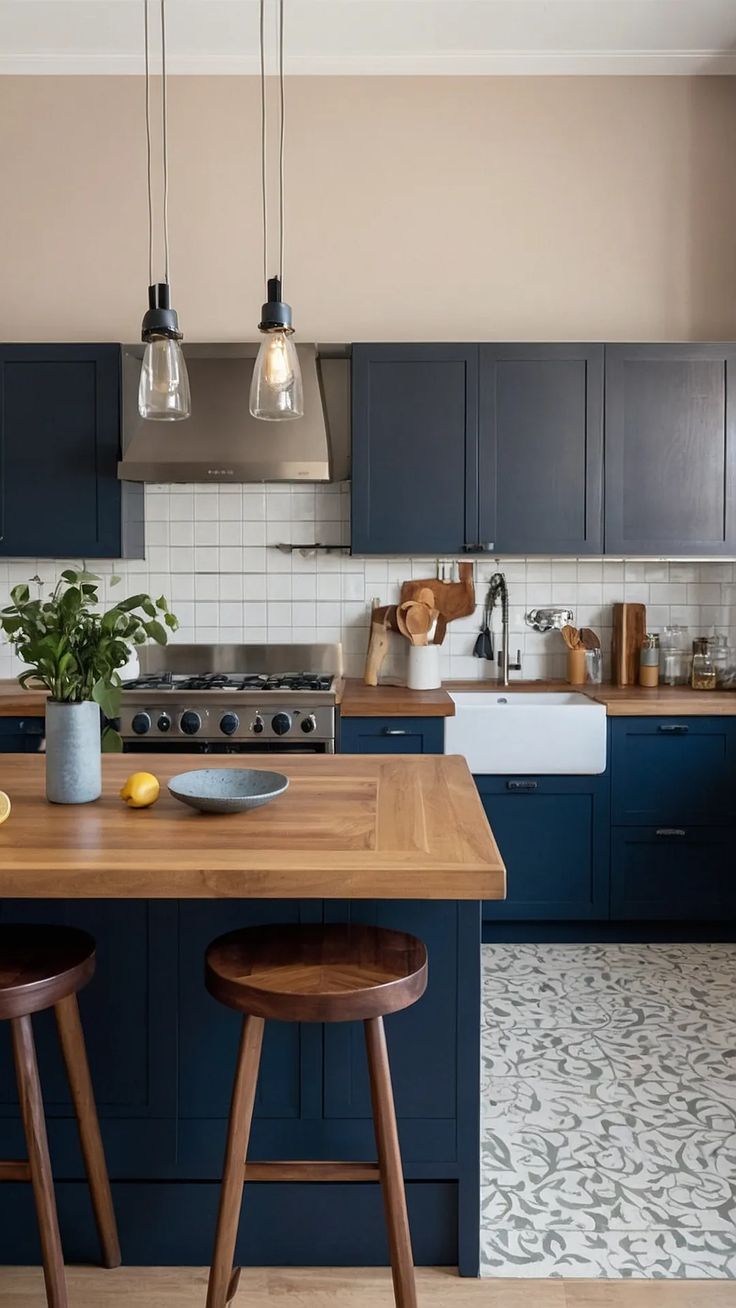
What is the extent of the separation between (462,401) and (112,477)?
57.7 inches

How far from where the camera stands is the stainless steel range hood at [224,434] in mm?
3842

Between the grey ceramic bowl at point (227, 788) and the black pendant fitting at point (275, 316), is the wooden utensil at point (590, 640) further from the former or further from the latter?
the black pendant fitting at point (275, 316)

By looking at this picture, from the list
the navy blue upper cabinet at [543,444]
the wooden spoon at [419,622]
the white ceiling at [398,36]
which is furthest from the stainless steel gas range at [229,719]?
the white ceiling at [398,36]

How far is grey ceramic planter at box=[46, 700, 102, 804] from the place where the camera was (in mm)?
1951

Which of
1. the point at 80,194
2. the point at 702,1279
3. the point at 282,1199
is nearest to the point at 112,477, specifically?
the point at 80,194

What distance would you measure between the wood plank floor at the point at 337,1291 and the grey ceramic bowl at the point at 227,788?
92 cm

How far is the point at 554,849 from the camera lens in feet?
12.1

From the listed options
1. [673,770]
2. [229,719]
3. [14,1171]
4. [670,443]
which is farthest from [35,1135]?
[670,443]

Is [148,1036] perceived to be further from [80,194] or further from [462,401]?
[80,194]

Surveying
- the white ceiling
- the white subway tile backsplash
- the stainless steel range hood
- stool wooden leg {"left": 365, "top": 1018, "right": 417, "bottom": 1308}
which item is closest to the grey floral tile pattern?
stool wooden leg {"left": 365, "top": 1018, "right": 417, "bottom": 1308}

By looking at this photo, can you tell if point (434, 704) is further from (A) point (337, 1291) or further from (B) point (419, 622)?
(A) point (337, 1291)

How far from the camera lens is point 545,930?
3.77 meters

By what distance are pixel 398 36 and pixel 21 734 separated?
322cm

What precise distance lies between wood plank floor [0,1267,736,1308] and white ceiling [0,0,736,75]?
4145 mm
